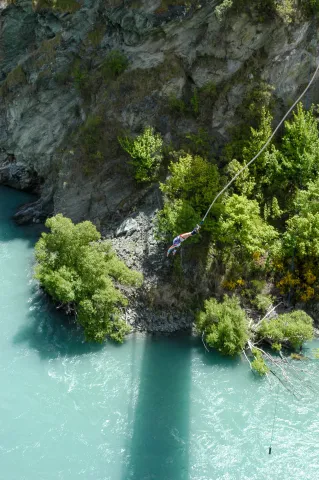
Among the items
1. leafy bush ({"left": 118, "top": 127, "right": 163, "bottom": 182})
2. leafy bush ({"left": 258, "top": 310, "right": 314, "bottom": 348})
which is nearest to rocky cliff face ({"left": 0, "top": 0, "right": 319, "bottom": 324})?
leafy bush ({"left": 118, "top": 127, "right": 163, "bottom": 182})

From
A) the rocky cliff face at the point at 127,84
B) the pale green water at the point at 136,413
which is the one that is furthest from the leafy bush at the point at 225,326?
the rocky cliff face at the point at 127,84

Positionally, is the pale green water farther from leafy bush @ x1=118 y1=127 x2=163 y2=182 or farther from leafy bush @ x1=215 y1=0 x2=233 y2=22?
leafy bush @ x1=215 y1=0 x2=233 y2=22

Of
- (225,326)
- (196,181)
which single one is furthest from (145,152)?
(225,326)

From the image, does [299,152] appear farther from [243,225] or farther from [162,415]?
[162,415]

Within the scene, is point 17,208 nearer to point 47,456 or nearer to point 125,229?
point 125,229

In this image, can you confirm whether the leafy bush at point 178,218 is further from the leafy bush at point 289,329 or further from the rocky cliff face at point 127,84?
the leafy bush at point 289,329

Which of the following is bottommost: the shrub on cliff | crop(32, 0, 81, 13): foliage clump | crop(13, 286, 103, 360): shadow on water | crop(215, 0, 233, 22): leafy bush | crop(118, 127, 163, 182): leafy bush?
crop(13, 286, 103, 360): shadow on water
